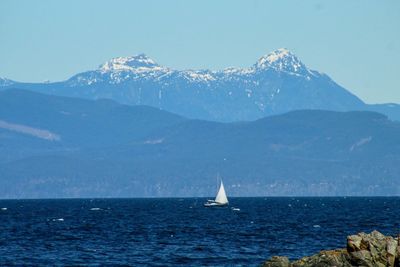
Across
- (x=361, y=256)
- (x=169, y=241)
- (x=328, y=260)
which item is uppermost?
(x=169, y=241)

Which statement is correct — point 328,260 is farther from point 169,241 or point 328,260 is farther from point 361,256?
point 169,241

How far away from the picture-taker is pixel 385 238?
72.2 meters

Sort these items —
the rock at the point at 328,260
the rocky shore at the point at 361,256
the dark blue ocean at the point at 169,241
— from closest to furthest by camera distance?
the rocky shore at the point at 361,256 → the rock at the point at 328,260 → the dark blue ocean at the point at 169,241

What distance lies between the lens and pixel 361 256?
68.9 metres

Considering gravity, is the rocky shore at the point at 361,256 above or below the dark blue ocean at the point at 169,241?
below

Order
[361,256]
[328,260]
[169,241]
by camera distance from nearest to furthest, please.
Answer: [361,256] → [328,260] → [169,241]

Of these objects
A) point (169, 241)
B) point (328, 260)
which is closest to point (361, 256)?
point (328, 260)

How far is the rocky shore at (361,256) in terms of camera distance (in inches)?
2712

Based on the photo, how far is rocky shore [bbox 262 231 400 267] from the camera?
6888 centimetres

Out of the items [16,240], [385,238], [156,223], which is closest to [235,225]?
[156,223]

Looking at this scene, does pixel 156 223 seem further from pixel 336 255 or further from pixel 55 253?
pixel 336 255

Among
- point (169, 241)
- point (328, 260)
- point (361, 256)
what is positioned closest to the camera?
point (361, 256)

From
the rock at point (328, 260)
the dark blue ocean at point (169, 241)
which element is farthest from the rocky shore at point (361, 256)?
the dark blue ocean at point (169, 241)

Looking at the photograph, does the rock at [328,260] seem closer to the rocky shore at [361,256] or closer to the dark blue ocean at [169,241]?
the rocky shore at [361,256]
